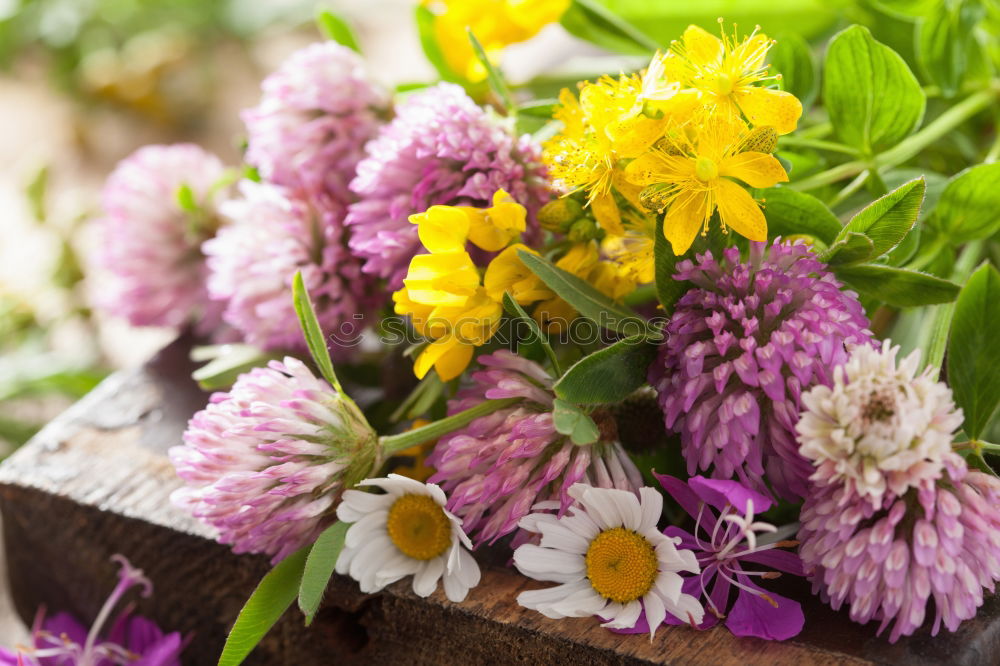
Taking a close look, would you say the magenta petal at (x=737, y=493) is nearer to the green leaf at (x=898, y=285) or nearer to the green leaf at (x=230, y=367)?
the green leaf at (x=898, y=285)

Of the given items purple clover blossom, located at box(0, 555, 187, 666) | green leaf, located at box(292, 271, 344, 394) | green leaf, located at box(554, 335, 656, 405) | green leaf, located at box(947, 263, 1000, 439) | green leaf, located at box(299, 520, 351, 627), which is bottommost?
purple clover blossom, located at box(0, 555, 187, 666)

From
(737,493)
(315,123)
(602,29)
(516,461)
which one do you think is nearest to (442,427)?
(516,461)

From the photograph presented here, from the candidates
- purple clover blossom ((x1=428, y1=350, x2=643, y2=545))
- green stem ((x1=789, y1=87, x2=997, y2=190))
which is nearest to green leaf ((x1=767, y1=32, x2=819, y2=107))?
green stem ((x1=789, y1=87, x2=997, y2=190))

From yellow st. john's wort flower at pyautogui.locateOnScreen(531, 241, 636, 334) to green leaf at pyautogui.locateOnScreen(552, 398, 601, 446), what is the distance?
0.08 meters

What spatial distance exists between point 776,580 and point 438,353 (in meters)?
0.21

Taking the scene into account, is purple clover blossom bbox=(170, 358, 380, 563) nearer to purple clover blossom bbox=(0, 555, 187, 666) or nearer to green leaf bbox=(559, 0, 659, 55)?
purple clover blossom bbox=(0, 555, 187, 666)

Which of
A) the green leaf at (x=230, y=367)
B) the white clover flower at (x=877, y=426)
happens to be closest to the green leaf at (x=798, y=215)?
the white clover flower at (x=877, y=426)

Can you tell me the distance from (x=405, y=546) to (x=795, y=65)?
39 centimetres

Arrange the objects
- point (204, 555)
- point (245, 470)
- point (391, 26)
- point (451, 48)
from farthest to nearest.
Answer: point (391, 26) → point (451, 48) → point (204, 555) → point (245, 470)

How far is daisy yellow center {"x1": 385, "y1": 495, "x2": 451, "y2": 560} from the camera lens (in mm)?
507

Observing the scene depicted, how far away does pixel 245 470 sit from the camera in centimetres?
48


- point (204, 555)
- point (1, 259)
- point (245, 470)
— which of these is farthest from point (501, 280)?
point (1, 259)

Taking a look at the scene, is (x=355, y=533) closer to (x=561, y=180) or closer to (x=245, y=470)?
(x=245, y=470)

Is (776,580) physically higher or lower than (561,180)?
lower
